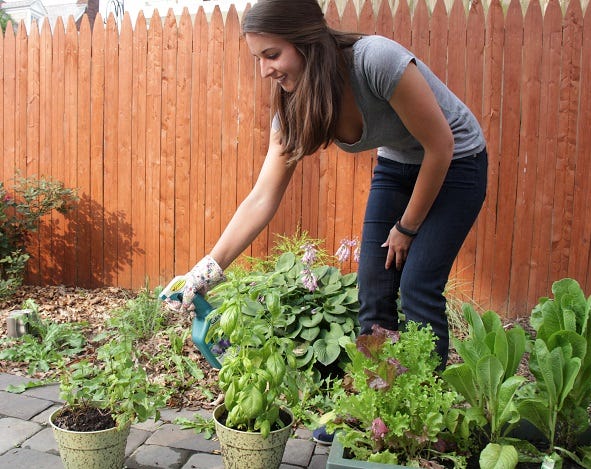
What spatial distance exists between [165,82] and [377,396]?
4142 millimetres

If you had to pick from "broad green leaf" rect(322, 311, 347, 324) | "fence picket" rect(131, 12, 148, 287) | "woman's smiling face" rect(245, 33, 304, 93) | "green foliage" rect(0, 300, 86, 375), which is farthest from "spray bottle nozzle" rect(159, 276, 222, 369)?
"fence picket" rect(131, 12, 148, 287)

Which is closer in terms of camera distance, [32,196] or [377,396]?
[377,396]

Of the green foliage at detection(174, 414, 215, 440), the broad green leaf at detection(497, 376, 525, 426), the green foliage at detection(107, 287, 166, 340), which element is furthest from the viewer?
the green foliage at detection(107, 287, 166, 340)

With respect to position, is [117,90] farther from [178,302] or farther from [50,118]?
[178,302]

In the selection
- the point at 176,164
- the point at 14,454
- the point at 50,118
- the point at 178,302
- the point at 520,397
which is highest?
the point at 50,118

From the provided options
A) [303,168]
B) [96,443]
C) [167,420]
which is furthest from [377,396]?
[303,168]

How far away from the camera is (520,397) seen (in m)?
1.57

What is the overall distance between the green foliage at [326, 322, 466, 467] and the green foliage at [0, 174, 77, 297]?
419 cm

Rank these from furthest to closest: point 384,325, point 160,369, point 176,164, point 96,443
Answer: point 176,164, point 160,369, point 384,325, point 96,443

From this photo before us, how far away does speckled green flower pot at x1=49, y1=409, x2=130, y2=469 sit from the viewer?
181 cm

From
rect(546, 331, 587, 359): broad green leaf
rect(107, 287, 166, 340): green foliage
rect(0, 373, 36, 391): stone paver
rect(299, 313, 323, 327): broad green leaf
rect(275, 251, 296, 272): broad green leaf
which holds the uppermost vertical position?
rect(546, 331, 587, 359): broad green leaf

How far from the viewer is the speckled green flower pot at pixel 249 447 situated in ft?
5.71

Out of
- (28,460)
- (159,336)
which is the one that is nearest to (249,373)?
(28,460)

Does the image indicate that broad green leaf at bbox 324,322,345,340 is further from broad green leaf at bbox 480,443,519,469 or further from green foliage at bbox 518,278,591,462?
broad green leaf at bbox 480,443,519,469
